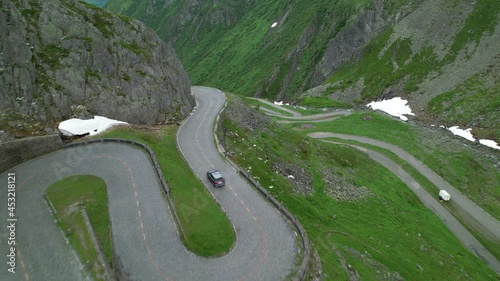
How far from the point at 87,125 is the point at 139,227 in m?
24.3

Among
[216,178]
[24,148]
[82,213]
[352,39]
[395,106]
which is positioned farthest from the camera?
[352,39]

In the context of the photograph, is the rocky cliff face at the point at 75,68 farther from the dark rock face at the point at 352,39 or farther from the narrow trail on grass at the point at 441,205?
the dark rock face at the point at 352,39

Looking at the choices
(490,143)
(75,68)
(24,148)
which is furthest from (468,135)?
(24,148)

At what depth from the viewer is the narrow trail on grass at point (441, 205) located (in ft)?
159

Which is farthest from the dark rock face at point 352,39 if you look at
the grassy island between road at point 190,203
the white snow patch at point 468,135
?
the grassy island between road at point 190,203

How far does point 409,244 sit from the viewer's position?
129ft

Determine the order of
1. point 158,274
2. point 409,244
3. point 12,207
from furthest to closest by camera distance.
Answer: point 409,244 < point 12,207 < point 158,274

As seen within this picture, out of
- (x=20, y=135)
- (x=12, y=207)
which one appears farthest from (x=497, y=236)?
(x=20, y=135)

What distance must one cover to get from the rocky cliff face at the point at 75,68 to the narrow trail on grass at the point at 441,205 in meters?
45.2

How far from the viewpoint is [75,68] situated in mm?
48469

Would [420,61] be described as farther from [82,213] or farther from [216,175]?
[82,213]

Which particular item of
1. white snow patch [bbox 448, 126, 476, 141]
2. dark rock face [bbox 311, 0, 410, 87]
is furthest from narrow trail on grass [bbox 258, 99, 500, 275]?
dark rock face [bbox 311, 0, 410, 87]

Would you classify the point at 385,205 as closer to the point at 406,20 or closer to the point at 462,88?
the point at 462,88

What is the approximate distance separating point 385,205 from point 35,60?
183 ft
